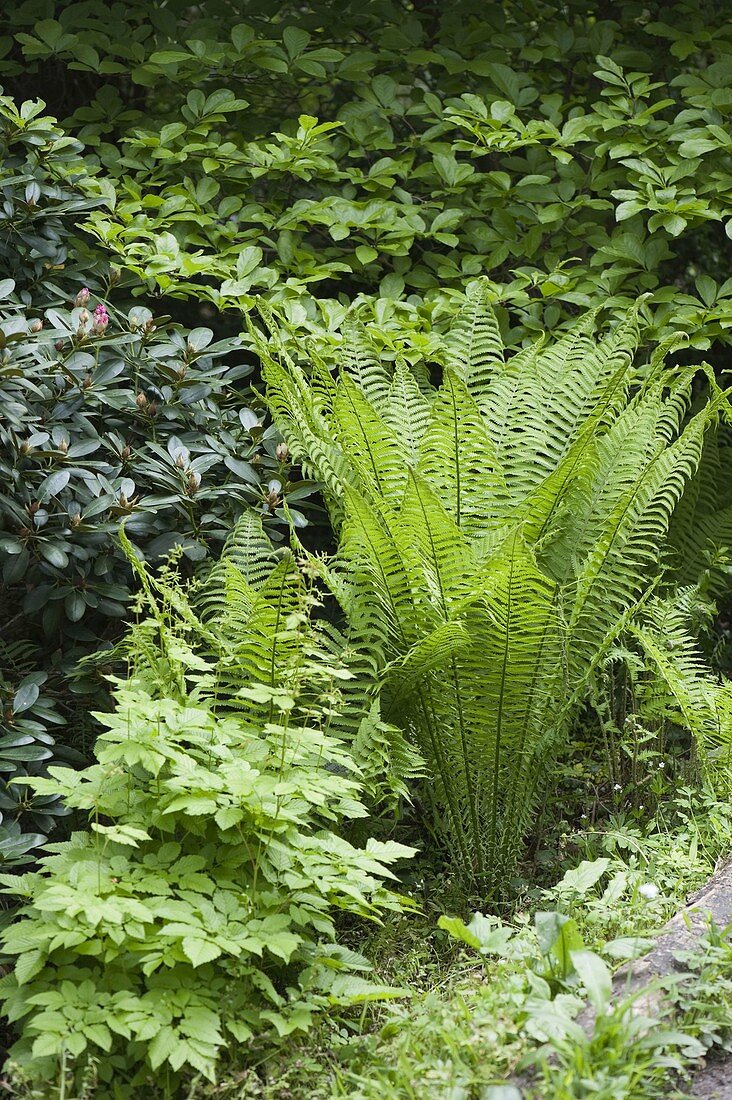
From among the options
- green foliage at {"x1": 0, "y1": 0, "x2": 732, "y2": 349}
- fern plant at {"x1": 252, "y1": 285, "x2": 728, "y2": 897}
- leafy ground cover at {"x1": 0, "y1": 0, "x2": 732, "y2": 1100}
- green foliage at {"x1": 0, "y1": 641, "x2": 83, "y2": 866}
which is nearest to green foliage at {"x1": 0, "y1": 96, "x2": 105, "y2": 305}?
leafy ground cover at {"x1": 0, "y1": 0, "x2": 732, "y2": 1100}

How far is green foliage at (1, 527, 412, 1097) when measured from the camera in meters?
1.87

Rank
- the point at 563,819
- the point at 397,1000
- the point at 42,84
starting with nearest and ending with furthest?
the point at 397,1000, the point at 563,819, the point at 42,84

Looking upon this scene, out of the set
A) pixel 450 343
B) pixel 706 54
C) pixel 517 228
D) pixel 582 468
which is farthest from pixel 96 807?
pixel 706 54

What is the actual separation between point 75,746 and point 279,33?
9.45 ft

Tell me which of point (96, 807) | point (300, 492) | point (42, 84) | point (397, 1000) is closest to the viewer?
point (96, 807)

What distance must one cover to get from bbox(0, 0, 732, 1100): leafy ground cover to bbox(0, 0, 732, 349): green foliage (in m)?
0.02

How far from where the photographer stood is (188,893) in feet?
6.55

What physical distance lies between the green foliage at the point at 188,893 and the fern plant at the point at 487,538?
40cm

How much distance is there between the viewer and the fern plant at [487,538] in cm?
257

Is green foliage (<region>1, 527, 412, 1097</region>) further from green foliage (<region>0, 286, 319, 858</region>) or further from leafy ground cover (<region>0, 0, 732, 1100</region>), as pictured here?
green foliage (<region>0, 286, 319, 858</region>)

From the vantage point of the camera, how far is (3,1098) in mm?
2057

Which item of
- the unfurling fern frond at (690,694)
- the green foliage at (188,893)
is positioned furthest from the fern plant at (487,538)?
the green foliage at (188,893)

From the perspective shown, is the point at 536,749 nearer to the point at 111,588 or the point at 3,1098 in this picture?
the point at 111,588

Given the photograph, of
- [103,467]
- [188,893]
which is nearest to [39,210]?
[103,467]
